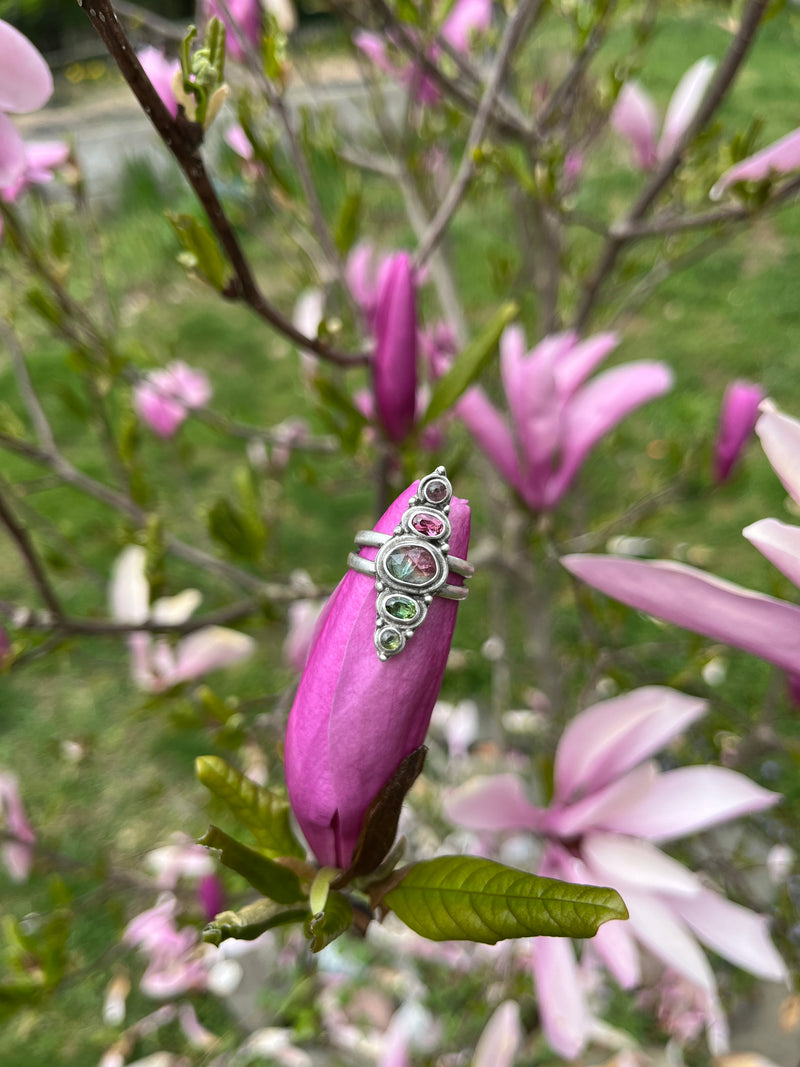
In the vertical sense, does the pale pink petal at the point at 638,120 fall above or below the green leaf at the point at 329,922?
above

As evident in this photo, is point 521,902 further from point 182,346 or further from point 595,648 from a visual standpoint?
point 182,346

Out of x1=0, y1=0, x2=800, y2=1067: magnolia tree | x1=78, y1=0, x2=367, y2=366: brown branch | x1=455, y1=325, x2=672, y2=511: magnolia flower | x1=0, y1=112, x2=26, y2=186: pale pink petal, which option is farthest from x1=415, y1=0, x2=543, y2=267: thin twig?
x1=0, y1=112, x2=26, y2=186: pale pink petal

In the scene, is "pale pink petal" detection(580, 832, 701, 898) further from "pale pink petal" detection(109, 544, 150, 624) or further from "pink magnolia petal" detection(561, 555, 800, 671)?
"pale pink petal" detection(109, 544, 150, 624)

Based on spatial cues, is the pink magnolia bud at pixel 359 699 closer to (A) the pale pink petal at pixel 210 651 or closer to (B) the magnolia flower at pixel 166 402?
(A) the pale pink petal at pixel 210 651

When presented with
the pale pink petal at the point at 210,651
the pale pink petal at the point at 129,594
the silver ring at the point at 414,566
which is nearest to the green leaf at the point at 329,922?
the silver ring at the point at 414,566

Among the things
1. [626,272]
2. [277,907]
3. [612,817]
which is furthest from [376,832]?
[626,272]

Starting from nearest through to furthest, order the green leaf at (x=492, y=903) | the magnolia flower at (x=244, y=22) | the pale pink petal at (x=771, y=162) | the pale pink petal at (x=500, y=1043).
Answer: the green leaf at (x=492, y=903)
the pale pink petal at (x=771, y=162)
the pale pink petal at (x=500, y=1043)
the magnolia flower at (x=244, y=22)
